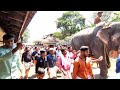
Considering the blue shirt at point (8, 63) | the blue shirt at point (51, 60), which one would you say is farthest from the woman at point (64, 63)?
the blue shirt at point (8, 63)

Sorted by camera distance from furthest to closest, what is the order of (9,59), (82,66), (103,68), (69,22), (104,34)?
(103,68) → (104,34) → (69,22) → (82,66) → (9,59)

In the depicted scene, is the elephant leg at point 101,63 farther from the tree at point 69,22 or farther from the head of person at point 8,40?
the head of person at point 8,40

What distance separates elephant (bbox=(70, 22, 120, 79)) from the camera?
18.7ft

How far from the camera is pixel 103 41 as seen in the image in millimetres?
5781

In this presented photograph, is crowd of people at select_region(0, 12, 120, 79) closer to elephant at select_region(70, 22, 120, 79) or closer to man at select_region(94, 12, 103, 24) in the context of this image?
man at select_region(94, 12, 103, 24)

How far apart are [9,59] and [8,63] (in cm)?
5

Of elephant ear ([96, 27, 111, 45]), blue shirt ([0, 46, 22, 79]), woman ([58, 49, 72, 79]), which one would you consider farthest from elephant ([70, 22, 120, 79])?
blue shirt ([0, 46, 22, 79])

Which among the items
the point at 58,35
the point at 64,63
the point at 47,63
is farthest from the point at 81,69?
the point at 47,63

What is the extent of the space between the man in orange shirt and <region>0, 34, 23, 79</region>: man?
0.77 metres

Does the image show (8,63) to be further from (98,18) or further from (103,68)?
(103,68)
